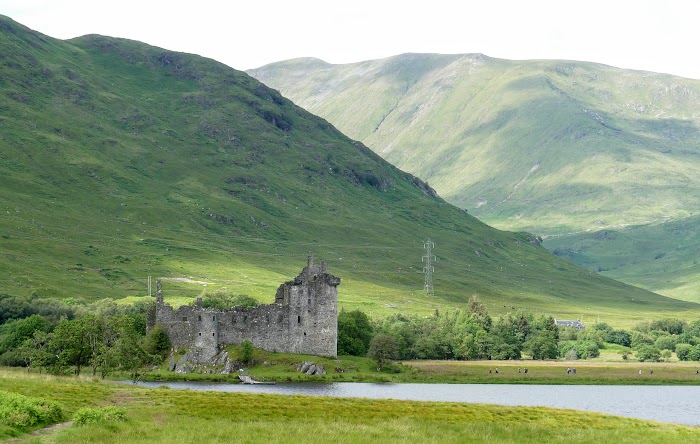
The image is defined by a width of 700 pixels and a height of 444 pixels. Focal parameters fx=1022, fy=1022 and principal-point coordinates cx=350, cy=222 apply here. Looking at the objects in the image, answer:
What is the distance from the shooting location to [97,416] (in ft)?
170

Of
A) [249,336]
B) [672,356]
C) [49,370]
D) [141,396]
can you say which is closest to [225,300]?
[249,336]

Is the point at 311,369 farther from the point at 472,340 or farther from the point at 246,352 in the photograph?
the point at 472,340

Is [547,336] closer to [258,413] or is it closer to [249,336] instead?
[249,336]

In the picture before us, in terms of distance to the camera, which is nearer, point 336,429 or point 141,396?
point 336,429

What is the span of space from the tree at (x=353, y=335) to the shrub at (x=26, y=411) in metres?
75.6

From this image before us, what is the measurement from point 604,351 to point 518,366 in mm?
57462

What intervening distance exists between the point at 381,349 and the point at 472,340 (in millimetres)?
36891

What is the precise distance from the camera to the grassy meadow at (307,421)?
50.7 meters

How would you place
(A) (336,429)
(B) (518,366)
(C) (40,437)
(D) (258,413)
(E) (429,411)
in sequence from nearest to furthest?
(C) (40,437), (A) (336,429), (D) (258,413), (E) (429,411), (B) (518,366)

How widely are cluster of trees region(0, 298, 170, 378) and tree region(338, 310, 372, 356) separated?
22975mm

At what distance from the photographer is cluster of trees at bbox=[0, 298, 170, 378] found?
10156 centimetres

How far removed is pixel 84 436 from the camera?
4756 cm

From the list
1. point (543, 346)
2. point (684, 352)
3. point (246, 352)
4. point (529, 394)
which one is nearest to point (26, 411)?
point (246, 352)

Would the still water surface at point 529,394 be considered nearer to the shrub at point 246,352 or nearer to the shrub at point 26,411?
the shrub at point 246,352
